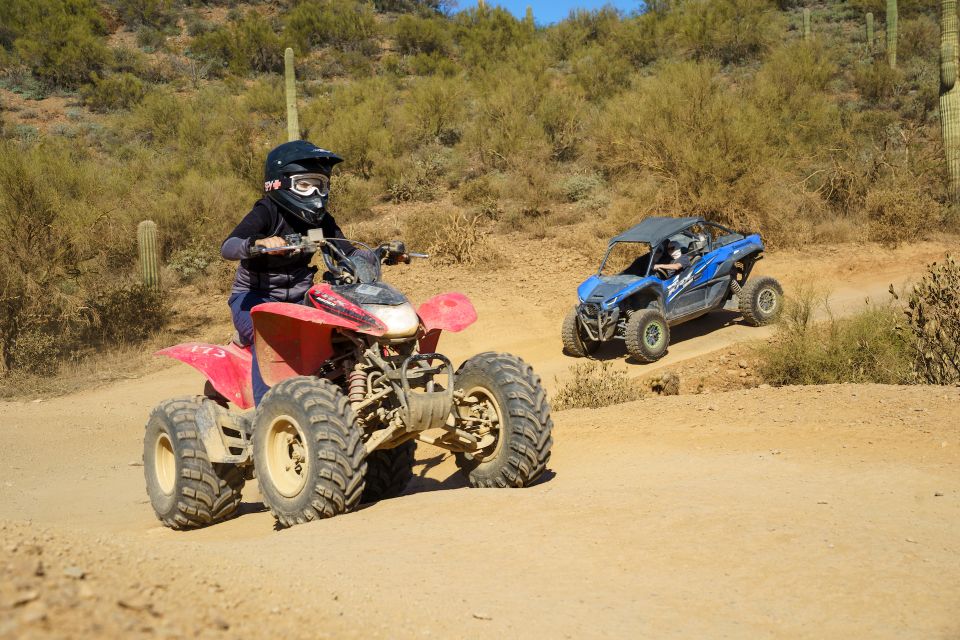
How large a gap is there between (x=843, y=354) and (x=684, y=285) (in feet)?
11.7

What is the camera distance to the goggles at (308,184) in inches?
222

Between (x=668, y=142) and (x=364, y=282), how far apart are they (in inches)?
568

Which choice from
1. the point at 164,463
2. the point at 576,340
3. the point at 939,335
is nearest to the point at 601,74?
the point at 576,340

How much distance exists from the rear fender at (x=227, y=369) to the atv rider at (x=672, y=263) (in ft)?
24.8

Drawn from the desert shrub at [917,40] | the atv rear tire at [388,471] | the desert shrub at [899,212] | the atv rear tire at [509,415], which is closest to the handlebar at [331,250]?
the atv rear tire at [509,415]

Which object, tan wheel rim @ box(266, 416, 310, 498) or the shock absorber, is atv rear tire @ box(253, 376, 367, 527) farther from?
the shock absorber

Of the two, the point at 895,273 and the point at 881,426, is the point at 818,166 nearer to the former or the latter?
the point at 895,273

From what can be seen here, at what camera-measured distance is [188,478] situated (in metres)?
5.61

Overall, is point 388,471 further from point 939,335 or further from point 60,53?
point 60,53

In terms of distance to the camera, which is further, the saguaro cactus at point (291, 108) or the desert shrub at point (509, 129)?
the desert shrub at point (509, 129)

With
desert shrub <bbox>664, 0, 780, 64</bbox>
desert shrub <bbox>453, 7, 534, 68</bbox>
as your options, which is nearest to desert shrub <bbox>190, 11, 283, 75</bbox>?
desert shrub <bbox>453, 7, 534, 68</bbox>

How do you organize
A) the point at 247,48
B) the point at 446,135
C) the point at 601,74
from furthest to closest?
the point at 247,48, the point at 601,74, the point at 446,135

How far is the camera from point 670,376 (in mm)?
9414

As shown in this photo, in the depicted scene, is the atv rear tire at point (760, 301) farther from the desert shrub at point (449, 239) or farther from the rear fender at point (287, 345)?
the rear fender at point (287, 345)
